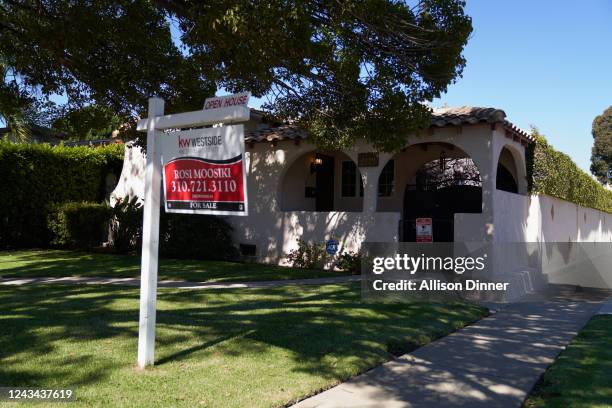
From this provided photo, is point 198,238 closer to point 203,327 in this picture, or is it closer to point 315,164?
point 315,164

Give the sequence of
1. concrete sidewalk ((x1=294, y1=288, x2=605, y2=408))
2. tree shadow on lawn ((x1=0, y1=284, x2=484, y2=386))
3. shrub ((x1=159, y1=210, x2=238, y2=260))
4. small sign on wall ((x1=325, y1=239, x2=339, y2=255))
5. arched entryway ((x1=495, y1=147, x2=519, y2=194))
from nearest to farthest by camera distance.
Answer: concrete sidewalk ((x1=294, y1=288, x2=605, y2=408)) < tree shadow on lawn ((x1=0, y1=284, x2=484, y2=386)) < small sign on wall ((x1=325, y1=239, x2=339, y2=255)) < arched entryway ((x1=495, y1=147, x2=519, y2=194)) < shrub ((x1=159, y1=210, x2=238, y2=260))

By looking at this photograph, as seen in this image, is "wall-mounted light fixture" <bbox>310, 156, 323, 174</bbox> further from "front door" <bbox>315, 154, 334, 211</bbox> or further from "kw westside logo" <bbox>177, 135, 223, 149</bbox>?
"kw westside logo" <bbox>177, 135, 223, 149</bbox>

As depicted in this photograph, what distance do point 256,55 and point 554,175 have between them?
1090cm

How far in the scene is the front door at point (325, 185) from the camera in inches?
633

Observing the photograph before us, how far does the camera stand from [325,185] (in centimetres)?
1619

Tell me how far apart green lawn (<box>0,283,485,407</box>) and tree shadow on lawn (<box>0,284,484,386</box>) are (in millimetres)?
14

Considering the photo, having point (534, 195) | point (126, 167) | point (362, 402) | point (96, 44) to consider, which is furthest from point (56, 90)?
point (534, 195)

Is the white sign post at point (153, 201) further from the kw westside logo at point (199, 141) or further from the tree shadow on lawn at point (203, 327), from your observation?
the tree shadow on lawn at point (203, 327)

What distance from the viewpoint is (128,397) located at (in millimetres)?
3986

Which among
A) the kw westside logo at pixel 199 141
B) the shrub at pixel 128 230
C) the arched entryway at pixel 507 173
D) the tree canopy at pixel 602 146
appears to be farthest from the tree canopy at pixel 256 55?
the tree canopy at pixel 602 146

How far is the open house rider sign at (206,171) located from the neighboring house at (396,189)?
6.85 meters

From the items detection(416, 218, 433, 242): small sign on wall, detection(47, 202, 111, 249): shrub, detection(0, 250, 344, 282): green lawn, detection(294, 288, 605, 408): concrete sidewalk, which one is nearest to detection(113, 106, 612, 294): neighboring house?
detection(416, 218, 433, 242): small sign on wall

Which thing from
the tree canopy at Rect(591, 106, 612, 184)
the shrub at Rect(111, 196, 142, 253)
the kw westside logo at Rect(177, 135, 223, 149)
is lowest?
the shrub at Rect(111, 196, 142, 253)

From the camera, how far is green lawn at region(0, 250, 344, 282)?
11.0 m
